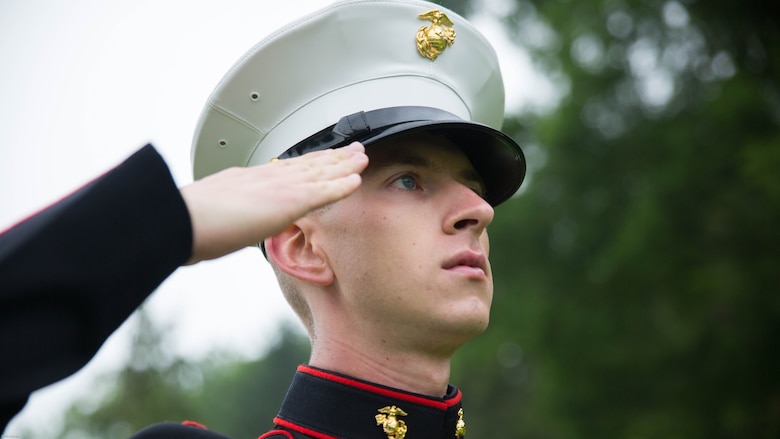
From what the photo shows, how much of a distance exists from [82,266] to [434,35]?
1778mm

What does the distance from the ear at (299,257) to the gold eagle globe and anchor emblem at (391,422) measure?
405mm

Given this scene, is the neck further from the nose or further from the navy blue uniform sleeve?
the navy blue uniform sleeve

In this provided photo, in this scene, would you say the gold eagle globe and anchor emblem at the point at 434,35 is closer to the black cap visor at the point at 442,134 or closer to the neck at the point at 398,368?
the black cap visor at the point at 442,134

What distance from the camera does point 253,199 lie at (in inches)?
71.8

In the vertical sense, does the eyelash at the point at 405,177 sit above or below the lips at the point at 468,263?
above

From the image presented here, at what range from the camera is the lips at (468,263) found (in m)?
2.80

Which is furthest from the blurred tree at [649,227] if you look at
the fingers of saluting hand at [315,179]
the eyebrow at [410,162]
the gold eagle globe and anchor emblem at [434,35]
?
the fingers of saluting hand at [315,179]

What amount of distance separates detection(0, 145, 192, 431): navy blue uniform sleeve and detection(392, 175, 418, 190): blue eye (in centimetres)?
119

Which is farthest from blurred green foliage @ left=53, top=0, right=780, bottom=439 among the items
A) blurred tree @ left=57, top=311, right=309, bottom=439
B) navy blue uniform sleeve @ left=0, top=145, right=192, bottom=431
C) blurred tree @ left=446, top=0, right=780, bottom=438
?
navy blue uniform sleeve @ left=0, top=145, right=192, bottom=431

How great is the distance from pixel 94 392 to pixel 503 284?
1704cm

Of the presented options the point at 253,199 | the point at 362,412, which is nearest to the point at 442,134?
the point at 362,412

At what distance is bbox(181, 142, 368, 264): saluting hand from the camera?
1.77m

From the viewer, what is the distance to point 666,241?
16.7 metres

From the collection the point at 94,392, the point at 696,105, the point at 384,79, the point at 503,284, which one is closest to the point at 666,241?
the point at 696,105
